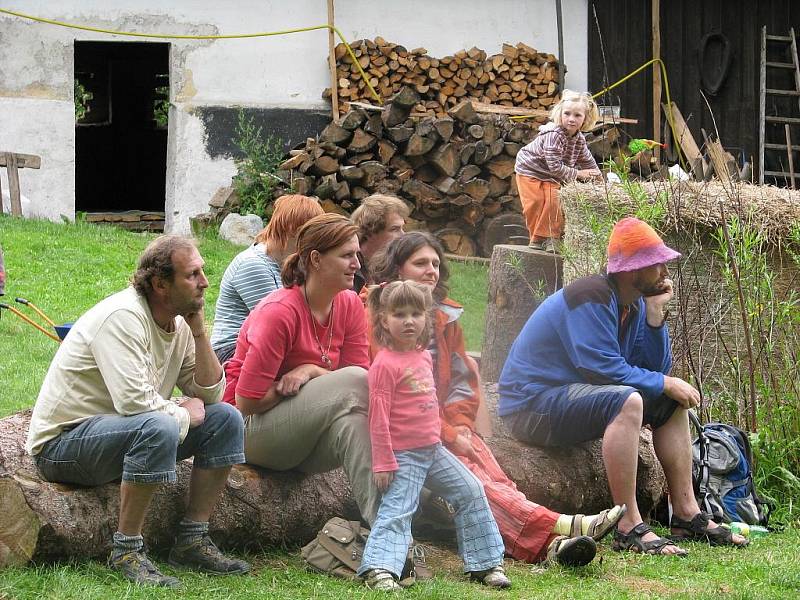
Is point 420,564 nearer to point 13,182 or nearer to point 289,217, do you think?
point 289,217

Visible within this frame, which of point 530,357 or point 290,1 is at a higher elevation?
point 290,1

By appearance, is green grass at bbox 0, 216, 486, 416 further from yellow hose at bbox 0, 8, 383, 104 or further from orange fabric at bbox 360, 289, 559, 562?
orange fabric at bbox 360, 289, 559, 562

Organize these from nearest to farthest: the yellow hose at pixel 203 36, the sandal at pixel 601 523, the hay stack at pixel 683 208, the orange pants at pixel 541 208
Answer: the sandal at pixel 601 523, the hay stack at pixel 683 208, the orange pants at pixel 541 208, the yellow hose at pixel 203 36

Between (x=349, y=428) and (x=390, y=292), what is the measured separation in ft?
1.69

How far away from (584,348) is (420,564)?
45.4 inches

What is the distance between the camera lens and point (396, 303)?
4270 mm

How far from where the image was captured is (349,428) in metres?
4.14

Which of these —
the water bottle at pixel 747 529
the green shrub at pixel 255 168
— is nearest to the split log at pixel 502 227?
the green shrub at pixel 255 168

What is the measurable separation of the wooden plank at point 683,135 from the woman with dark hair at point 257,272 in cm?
877

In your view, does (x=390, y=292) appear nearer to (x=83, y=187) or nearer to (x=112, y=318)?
(x=112, y=318)

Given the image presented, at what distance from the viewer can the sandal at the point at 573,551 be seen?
4.24m

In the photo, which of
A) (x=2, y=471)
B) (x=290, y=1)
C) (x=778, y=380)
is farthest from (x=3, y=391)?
(x=290, y=1)

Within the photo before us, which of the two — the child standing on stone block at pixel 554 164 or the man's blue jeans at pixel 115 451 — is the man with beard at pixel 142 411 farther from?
the child standing on stone block at pixel 554 164

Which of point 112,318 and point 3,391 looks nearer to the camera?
point 112,318
